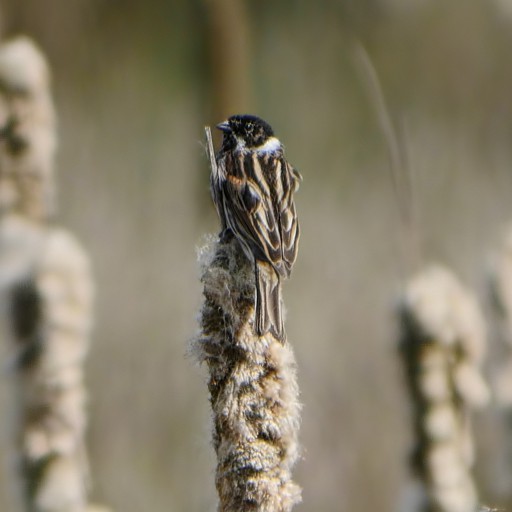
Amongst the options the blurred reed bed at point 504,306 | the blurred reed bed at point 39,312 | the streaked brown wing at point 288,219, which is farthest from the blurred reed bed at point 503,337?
the blurred reed bed at point 39,312

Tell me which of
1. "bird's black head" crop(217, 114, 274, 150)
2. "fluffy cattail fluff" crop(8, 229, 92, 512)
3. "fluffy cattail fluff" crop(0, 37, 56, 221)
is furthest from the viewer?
"bird's black head" crop(217, 114, 274, 150)

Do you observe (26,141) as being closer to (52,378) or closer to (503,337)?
(52,378)

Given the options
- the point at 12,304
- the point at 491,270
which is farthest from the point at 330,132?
the point at 12,304

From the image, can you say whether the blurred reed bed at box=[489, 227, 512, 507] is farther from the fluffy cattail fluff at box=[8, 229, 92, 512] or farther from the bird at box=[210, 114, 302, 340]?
the fluffy cattail fluff at box=[8, 229, 92, 512]

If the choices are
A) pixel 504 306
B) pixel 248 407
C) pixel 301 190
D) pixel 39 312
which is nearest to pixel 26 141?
pixel 39 312

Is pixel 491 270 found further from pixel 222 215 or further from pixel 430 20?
pixel 430 20

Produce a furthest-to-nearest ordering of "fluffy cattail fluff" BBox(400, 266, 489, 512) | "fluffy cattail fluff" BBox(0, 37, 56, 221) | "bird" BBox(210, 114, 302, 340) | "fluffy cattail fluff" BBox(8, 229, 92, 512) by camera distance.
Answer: "fluffy cattail fluff" BBox(400, 266, 489, 512), "fluffy cattail fluff" BBox(0, 37, 56, 221), "fluffy cattail fluff" BBox(8, 229, 92, 512), "bird" BBox(210, 114, 302, 340)

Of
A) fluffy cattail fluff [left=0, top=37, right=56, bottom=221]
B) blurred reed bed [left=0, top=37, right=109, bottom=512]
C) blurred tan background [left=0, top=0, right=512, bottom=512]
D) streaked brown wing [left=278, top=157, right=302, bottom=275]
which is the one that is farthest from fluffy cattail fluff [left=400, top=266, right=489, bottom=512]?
blurred tan background [left=0, top=0, right=512, bottom=512]
